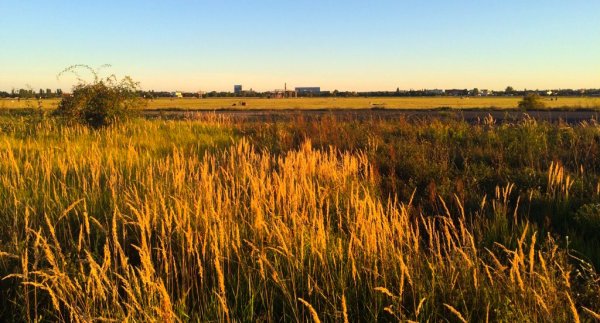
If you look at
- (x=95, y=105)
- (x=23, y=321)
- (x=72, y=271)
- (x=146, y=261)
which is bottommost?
(x=23, y=321)

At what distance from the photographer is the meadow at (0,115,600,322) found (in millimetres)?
2184

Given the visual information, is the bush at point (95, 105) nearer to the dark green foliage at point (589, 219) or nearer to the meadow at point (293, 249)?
the meadow at point (293, 249)

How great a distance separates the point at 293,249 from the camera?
2.88m

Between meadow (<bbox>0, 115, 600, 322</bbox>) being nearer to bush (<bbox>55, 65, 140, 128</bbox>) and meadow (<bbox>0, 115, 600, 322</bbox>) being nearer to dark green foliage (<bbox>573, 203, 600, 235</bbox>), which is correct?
dark green foliage (<bbox>573, 203, 600, 235</bbox>)

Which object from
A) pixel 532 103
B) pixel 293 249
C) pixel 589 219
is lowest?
pixel 589 219

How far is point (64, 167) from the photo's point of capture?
506cm

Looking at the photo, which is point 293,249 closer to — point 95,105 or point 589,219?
point 589,219

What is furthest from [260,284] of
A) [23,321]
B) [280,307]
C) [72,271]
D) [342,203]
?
[342,203]

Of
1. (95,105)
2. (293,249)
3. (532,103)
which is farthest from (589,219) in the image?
(532,103)

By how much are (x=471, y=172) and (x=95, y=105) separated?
11.1 m

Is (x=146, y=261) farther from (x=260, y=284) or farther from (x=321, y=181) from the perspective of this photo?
(x=321, y=181)

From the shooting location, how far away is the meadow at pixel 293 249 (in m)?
2.18

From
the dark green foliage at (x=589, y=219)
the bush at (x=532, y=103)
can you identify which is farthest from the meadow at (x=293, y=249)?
the bush at (x=532, y=103)

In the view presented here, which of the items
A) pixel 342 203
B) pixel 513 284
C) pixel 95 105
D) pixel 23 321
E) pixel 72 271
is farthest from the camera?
pixel 95 105
